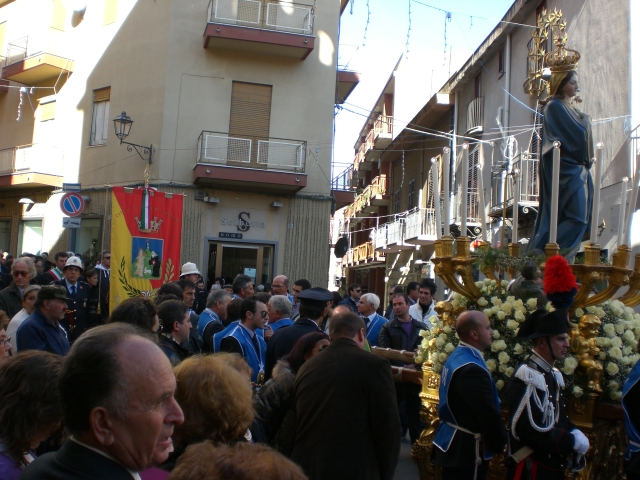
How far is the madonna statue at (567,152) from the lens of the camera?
5.55m

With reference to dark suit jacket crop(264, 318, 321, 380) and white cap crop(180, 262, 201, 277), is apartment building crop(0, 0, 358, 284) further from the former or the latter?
dark suit jacket crop(264, 318, 321, 380)

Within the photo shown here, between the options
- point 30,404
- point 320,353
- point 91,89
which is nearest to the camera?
point 30,404

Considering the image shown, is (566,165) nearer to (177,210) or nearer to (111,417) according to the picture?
(111,417)

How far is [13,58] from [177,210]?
56.0ft

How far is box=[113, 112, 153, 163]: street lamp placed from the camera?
17.5 metres

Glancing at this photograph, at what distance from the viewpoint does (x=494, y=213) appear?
1756 centimetres

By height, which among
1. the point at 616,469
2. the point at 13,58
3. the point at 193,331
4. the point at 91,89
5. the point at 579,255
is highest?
the point at 13,58

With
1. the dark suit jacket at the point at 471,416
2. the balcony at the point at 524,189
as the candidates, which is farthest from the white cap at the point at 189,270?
the balcony at the point at 524,189

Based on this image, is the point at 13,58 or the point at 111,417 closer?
the point at 111,417

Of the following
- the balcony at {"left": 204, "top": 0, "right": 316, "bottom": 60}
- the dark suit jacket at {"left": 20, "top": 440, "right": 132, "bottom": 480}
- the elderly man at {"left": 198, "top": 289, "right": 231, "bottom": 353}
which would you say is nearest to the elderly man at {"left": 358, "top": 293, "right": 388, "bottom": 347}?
the elderly man at {"left": 198, "top": 289, "right": 231, "bottom": 353}

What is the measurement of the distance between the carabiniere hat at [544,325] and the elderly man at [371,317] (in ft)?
14.6

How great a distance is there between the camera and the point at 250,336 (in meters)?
5.80

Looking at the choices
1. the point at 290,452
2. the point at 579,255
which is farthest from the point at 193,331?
the point at 579,255

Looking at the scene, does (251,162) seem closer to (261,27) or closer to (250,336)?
(261,27)
